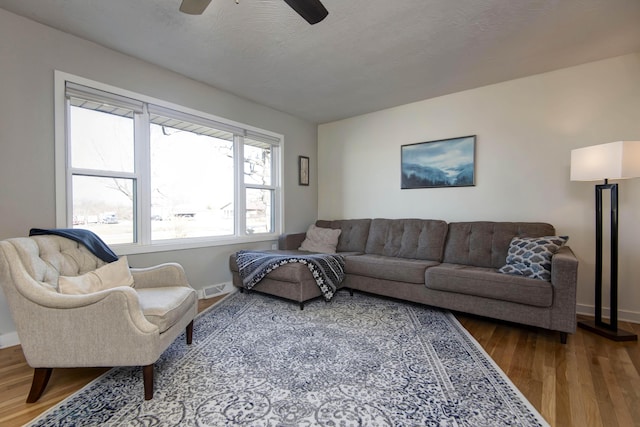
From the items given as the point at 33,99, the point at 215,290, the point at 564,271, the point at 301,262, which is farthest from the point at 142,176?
the point at 564,271

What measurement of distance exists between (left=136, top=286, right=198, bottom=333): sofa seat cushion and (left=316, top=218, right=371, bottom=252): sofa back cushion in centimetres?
232

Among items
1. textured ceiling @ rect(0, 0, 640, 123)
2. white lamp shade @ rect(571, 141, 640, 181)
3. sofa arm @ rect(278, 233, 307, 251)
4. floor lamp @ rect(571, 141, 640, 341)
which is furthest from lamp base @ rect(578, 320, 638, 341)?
sofa arm @ rect(278, 233, 307, 251)

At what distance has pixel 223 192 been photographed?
3762 mm

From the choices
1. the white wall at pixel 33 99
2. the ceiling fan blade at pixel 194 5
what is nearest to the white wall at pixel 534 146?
the ceiling fan blade at pixel 194 5

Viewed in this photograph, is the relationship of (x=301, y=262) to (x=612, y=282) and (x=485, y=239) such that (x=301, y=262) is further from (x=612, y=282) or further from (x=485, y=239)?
(x=612, y=282)

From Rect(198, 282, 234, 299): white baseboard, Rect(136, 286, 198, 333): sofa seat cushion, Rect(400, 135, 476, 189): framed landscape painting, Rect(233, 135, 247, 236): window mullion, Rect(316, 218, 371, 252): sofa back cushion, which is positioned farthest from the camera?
Rect(316, 218, 371, 252): sofa back cushion

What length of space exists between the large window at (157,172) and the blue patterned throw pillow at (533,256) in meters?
2.96

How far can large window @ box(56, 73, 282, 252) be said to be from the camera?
102 inches

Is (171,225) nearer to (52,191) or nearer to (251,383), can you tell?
(52,191)

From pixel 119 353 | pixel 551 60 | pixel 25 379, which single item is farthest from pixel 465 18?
pixel 25 379

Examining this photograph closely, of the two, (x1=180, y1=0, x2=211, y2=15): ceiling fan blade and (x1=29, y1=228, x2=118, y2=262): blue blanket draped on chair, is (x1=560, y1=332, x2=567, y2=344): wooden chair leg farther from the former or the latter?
(x1=29, y1=228, x2=118, y2=262): blue blanket draped on chair

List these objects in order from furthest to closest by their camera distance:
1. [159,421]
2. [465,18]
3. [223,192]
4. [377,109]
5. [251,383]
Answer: [377,109]
[223,192]
[465,18]
[251,383]
[159,421]

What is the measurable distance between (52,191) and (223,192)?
1668mm

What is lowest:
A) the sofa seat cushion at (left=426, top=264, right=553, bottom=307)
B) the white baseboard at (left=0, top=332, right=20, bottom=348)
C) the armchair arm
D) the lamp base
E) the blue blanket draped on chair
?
the lamp base
